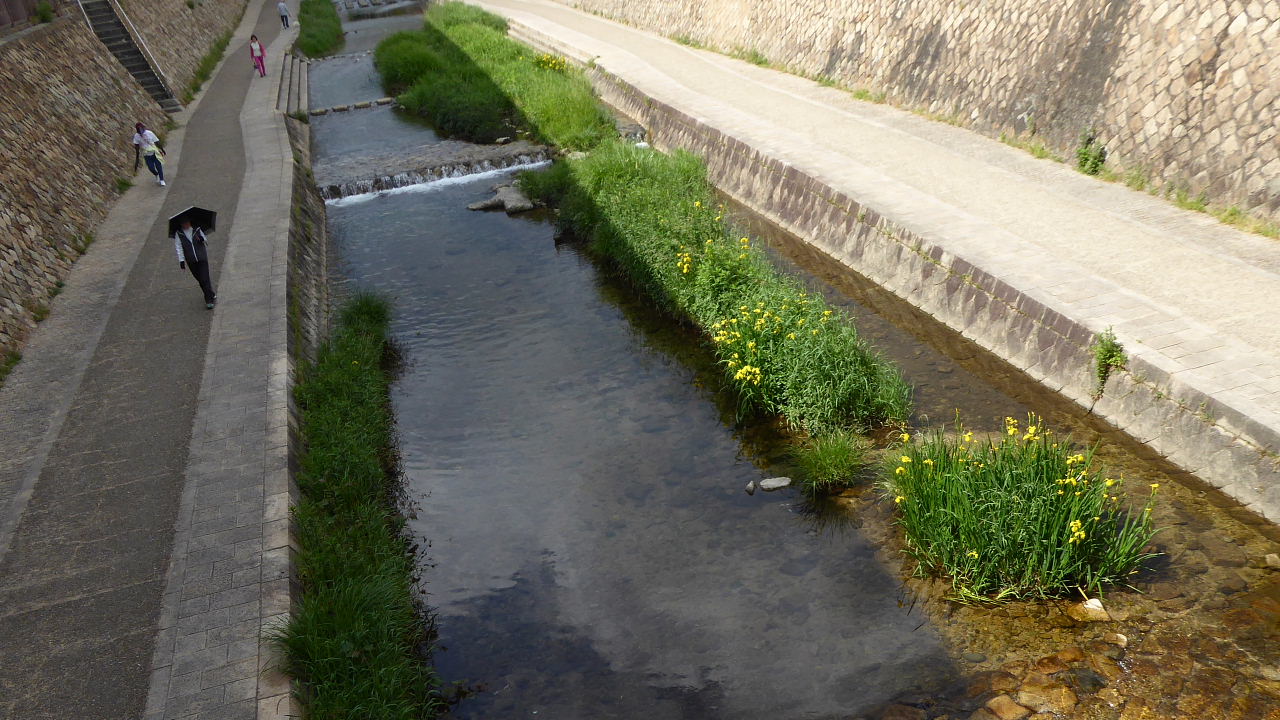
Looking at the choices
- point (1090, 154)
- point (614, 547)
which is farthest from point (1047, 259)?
point (614, 547)

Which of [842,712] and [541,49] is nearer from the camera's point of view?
[842,712]

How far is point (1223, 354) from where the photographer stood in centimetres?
719

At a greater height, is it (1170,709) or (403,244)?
(1170,709)

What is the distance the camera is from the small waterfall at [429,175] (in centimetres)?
1769

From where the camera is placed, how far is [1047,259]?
9234mm

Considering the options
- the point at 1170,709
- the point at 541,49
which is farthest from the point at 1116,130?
the point at 541,49

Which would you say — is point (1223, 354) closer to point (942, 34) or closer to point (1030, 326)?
point (1030, 326)

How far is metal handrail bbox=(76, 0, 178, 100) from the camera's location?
22.5 meters

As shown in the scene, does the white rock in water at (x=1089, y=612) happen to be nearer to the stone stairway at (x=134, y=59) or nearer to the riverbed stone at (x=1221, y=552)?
the riverbed stone at (x=1221, y=552)

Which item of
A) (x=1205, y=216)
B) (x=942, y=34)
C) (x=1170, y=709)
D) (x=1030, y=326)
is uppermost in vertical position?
(x=942, y=34)

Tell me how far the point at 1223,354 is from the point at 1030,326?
1.66 m

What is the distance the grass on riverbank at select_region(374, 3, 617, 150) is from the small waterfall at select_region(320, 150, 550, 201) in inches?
29.8

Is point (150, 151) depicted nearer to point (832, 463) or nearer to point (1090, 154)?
point (832, 463)

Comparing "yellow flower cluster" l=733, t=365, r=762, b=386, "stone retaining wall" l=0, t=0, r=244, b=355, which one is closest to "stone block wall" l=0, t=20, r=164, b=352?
"stone retaining wall" l=0, t=0, r=244, b=355
